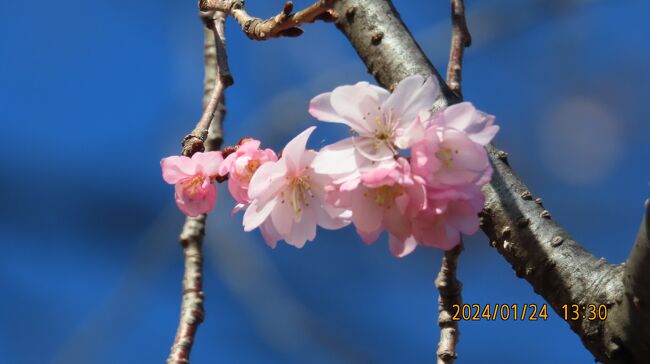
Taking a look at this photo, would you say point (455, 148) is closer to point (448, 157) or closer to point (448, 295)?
point (448, 157)

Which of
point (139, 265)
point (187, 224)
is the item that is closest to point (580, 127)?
point (139, 265)

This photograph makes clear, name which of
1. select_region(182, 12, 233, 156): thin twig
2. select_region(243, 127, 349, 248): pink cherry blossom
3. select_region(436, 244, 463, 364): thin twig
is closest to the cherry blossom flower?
select_region(243, 127, 349, 248): pink cherry blossom

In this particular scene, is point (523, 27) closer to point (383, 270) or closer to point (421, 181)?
point (383, 270)

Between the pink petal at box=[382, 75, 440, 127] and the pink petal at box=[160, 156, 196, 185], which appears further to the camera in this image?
the pink petal at box=[160, 156, 196, 185]

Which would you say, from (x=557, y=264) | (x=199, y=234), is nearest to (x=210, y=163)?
(x=557, y=264)

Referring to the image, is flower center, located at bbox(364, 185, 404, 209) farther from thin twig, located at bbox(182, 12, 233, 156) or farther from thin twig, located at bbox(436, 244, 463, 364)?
thin twig, located at bbox(436, 244, 463, 364)
